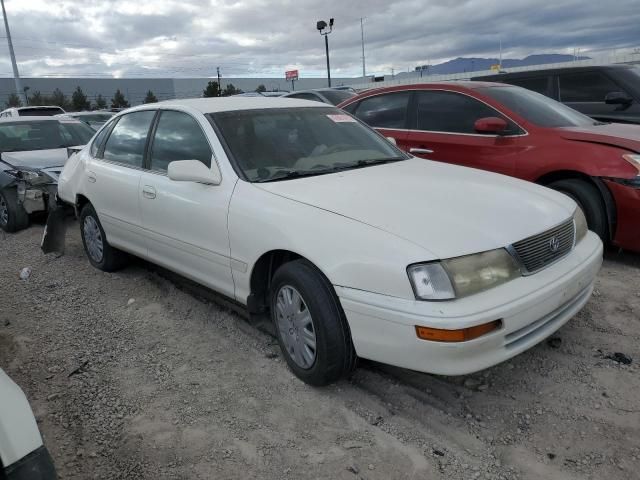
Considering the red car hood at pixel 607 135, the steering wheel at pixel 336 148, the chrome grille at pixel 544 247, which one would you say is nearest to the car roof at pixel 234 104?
the steering wheel at pixel 336 148

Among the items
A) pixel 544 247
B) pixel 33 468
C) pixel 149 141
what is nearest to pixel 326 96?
pixel 149 141

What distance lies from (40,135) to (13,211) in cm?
181

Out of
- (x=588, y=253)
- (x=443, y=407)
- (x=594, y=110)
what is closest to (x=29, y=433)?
(x=443, y=407)

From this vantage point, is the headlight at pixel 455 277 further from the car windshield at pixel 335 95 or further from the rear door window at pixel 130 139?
the car windshield at pixel 335 95

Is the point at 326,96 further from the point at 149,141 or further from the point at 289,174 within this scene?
the point at 289,174

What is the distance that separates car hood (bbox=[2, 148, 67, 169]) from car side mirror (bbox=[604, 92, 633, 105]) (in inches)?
278

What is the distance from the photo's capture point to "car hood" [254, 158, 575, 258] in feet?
8.60

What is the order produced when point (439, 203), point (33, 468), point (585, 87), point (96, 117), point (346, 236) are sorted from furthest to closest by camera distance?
point (96, 117) < point (585, 87) < point (439, 203) < point (346, 236) < point (33, 468)

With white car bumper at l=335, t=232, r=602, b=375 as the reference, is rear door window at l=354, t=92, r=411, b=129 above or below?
above

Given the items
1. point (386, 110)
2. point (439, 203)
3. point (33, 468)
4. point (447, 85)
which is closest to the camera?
point (33, 468)

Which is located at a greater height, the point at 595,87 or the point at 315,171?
the point at 595,87

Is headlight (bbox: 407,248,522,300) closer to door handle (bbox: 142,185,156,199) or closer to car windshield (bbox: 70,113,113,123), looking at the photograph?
door handle (bbox: 142,185,156,199)

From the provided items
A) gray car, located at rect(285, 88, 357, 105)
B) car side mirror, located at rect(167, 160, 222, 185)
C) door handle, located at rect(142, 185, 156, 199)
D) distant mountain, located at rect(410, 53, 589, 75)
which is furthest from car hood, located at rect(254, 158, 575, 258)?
distant mountain, located at rect(410, 53, 589, 75)

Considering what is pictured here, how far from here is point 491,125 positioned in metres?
4.98
